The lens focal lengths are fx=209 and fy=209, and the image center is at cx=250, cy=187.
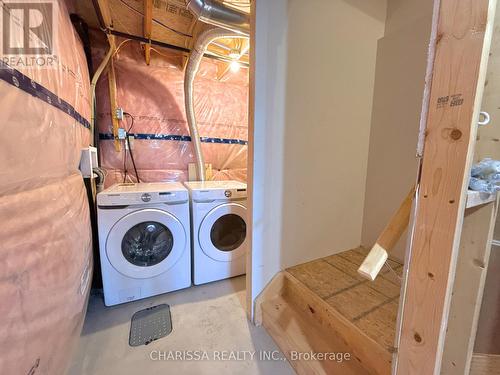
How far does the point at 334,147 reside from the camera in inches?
61.9

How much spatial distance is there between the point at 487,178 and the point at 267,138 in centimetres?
93

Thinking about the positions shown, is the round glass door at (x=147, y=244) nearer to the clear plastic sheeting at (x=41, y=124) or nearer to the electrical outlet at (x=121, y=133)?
the clear plastic sheeting at (x=41, y=124)

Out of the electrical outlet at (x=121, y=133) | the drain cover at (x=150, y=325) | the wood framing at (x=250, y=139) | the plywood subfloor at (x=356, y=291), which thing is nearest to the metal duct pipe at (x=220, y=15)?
the wood framing at (x=250, y=139)

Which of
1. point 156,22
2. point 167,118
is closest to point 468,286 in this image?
point 167,118

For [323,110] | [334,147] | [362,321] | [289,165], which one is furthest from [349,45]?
[362,321]

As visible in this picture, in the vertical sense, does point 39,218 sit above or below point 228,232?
above

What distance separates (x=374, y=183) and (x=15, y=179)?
6.82ft

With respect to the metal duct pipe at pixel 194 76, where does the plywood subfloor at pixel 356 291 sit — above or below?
below

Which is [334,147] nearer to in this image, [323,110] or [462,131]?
[323,110]

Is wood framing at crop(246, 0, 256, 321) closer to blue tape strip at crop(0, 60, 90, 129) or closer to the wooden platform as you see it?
the wooden platform

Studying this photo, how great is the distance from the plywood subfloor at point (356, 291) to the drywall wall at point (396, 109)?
38cm

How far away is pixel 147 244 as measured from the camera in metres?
1.67

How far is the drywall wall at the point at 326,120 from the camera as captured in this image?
1349mm

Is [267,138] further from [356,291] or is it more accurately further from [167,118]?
[167,118]
